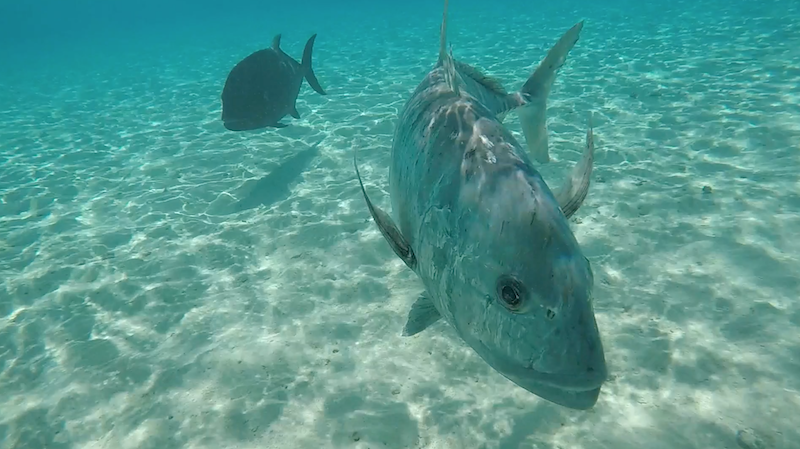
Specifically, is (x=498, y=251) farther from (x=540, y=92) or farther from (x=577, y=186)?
(x=540, y=92)

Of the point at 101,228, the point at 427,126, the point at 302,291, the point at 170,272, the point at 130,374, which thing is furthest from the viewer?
the point at 101,228

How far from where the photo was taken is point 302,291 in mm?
5152

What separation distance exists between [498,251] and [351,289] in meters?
3.56

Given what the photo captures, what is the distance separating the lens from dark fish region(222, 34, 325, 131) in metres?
6.53

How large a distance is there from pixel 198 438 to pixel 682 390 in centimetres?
399

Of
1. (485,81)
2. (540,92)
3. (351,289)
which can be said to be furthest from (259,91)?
(540,92)

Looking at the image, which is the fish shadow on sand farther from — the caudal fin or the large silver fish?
the caudal fin

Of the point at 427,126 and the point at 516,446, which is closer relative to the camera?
the point at 427,126

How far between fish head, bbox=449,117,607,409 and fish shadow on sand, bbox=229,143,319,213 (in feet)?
19.0

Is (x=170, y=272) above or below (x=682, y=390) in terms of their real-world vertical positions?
below

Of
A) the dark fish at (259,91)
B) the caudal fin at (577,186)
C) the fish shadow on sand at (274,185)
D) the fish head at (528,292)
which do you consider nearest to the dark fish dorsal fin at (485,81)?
the caudal fin at (577,186)

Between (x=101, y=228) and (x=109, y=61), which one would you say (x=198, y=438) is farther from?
(x=109, y=61)

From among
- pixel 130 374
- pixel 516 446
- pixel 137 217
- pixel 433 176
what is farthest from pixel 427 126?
pixel 137 217

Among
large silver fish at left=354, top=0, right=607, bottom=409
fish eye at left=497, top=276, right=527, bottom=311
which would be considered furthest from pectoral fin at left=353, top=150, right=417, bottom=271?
fish eye at left=497, top=276, right=527, bottom=311
